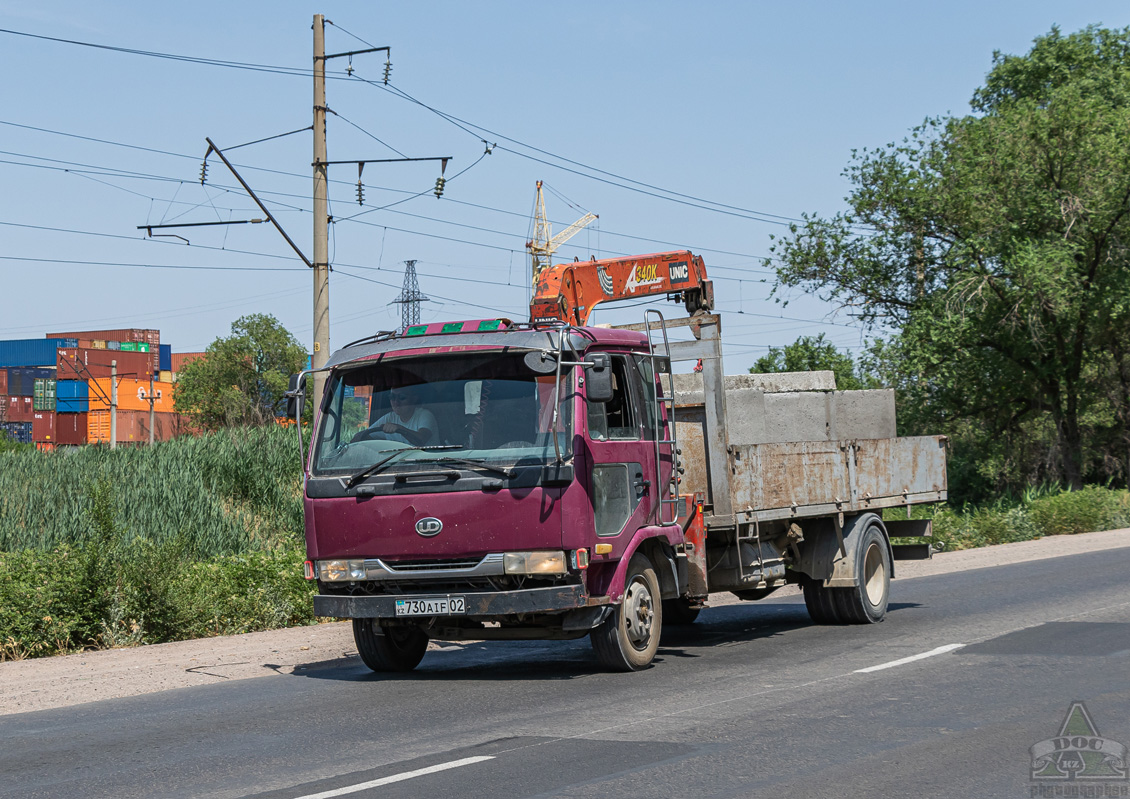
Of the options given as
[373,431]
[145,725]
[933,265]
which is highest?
[933,265]

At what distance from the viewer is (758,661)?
10.4m

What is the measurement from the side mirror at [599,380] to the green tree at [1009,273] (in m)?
27.1

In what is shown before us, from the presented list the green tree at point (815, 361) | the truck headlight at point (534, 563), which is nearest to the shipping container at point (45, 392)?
the green tree at point (815, 361)

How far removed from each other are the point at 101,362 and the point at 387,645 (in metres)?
114

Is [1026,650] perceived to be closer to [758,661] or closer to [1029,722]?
[758,661]

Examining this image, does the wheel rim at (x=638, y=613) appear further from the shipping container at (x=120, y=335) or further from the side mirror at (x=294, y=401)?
the shipping container at (x=120, y=335)

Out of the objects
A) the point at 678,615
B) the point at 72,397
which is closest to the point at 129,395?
the point at 72,397

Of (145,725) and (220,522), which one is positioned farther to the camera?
(220,522)

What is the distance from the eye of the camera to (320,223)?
22.4 m

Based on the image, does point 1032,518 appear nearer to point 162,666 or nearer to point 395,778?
point 162,666

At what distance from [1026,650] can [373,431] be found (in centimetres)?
585

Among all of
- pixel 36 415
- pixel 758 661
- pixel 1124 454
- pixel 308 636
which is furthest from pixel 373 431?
pixel 36 415

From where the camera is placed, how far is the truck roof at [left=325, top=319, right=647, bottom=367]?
30.9ft

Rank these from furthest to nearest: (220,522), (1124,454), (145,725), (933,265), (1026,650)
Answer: (1124,454) → (933,265) → (220,522) → (1026,650) → (145,725)
